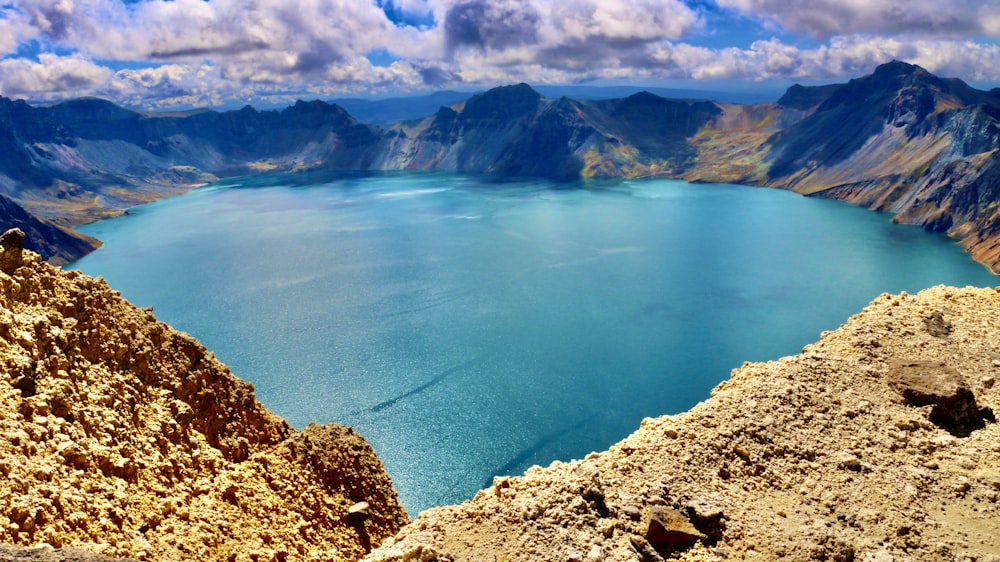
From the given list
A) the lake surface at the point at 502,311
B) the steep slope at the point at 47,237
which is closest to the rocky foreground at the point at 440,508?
the lake surface at the point at 502,311

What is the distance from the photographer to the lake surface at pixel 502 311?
6191 cm

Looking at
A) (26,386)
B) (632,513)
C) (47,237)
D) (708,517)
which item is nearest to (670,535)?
(632,513)

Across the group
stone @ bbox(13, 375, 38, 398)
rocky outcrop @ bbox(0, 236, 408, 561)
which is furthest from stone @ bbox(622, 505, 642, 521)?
stone @ bbox(13, 375, 38, 398)

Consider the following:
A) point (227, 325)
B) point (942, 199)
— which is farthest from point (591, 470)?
point (942, 199)

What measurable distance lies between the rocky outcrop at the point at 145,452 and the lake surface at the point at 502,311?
31.4 metres

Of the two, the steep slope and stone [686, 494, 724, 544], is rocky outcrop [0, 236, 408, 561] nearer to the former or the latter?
stone [686, 494, 724, 544]

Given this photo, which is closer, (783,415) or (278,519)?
(278,519)

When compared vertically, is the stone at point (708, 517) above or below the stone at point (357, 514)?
above

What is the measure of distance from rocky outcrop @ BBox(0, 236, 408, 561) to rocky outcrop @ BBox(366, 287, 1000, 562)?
4201mm

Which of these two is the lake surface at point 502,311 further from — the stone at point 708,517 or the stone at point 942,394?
the stone at point 708,517

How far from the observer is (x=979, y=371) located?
22.7 m

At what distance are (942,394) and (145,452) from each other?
2274 cm

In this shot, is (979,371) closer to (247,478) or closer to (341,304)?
(247,478)

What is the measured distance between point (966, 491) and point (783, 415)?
15.0 ft
